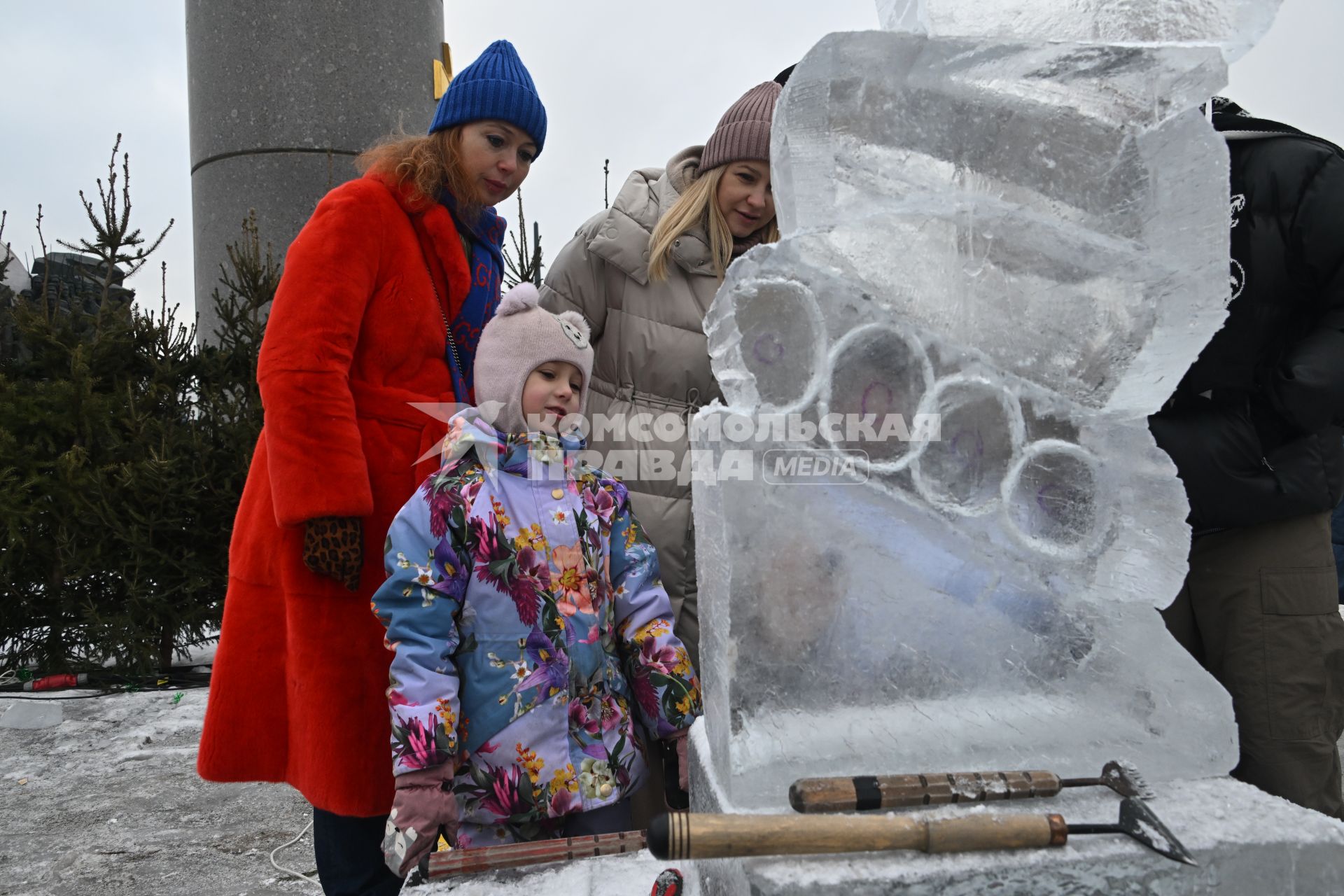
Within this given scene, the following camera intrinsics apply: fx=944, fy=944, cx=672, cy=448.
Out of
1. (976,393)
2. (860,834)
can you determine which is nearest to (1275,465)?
(976,393)

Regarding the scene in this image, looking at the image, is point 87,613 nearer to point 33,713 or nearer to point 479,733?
point 33,713

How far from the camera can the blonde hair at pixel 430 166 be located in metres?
2.07

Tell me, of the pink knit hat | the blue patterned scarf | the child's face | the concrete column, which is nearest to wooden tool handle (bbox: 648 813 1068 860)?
the child's face

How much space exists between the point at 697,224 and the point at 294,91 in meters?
3.33

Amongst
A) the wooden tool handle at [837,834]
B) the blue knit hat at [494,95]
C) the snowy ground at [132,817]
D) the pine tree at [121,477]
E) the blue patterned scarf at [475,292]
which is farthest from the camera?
the pine tree at [121,477]

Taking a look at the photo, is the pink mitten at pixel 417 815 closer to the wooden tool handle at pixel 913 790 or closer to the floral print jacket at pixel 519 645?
the floral print jacket at pixel 519 645

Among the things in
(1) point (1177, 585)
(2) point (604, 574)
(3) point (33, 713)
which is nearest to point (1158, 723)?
(1) point (1177, 585)

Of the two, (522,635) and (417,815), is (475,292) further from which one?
(417,815)

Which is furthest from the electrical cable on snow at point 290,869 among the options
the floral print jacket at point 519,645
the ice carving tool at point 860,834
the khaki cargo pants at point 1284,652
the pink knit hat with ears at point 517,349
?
the khaki cargo pants at point 1284,652

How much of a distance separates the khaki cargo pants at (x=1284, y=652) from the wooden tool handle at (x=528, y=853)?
1207 mm

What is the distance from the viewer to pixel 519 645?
1.66 m

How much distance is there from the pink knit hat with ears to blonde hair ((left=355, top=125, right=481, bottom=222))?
0.37 m

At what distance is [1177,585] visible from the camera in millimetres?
1293

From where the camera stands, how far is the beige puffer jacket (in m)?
2.12
